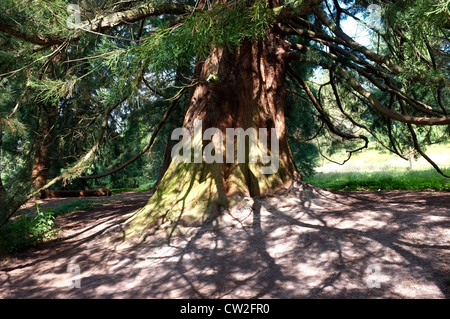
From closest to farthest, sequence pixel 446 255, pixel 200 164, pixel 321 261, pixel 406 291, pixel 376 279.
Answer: pixel 406 291 < pixel 376 279 < pixel 446 255 < pixel 321 261 < pixel 200 164

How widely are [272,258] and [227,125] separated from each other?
2.63 metres

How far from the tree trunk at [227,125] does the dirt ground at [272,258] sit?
1.02 feet

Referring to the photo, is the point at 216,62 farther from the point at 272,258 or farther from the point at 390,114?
the point at 272,258

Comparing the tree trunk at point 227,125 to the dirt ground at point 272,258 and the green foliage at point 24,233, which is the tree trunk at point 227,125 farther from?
the green foliage at point 24,233

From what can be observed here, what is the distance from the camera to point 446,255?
11.7ft

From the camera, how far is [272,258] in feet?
13.7

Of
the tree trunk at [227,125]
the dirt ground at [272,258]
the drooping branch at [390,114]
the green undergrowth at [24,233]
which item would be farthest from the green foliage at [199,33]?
the green undergrowth at [24,233]

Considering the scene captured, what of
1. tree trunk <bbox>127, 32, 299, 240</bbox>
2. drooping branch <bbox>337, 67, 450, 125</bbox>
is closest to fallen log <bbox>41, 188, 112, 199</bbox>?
tree trunk <bbox>127, 32, 299, 240</bbox>

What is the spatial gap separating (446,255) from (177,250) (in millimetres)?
3206

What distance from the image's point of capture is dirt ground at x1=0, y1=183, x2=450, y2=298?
3.41 metres

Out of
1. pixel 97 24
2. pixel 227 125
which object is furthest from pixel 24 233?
pixel 227 125

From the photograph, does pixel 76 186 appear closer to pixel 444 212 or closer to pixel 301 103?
pixel 301 103

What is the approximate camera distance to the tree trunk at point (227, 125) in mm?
5473
